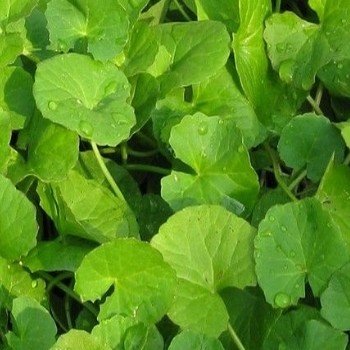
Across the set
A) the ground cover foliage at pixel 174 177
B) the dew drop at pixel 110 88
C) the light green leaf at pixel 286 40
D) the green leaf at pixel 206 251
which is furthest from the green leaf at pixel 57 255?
the light green leaf at pixel 286 40

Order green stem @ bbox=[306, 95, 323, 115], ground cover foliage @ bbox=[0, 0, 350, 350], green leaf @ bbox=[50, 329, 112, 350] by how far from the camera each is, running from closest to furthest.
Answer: green leaf @ bbox=[50, 329, 112, 350] < ground cover foliage @ bbox=[0, 0, 350, 350] < green stem @ bbox=[306, 95, 323, 115]

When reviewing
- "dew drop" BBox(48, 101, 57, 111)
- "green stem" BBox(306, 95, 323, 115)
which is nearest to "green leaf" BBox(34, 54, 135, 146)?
"dew drop" BBox(48, 101, 57, 111)

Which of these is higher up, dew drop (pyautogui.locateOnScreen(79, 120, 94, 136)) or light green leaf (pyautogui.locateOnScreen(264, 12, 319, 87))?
dew drop (pyautogui.locateOnScreen(79, 120, 94, 136))

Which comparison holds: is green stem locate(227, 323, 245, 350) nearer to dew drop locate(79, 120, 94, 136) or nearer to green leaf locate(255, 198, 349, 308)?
green leaf locate(255, 198, 349, 308)

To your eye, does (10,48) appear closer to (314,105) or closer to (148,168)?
(148,168)

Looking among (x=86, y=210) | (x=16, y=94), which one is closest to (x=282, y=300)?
(x=86, y=210)

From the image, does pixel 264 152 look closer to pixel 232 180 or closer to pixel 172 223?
pixel 232 180

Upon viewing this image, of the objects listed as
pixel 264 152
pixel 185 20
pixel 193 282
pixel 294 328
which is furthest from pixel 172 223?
pixel 185 20
